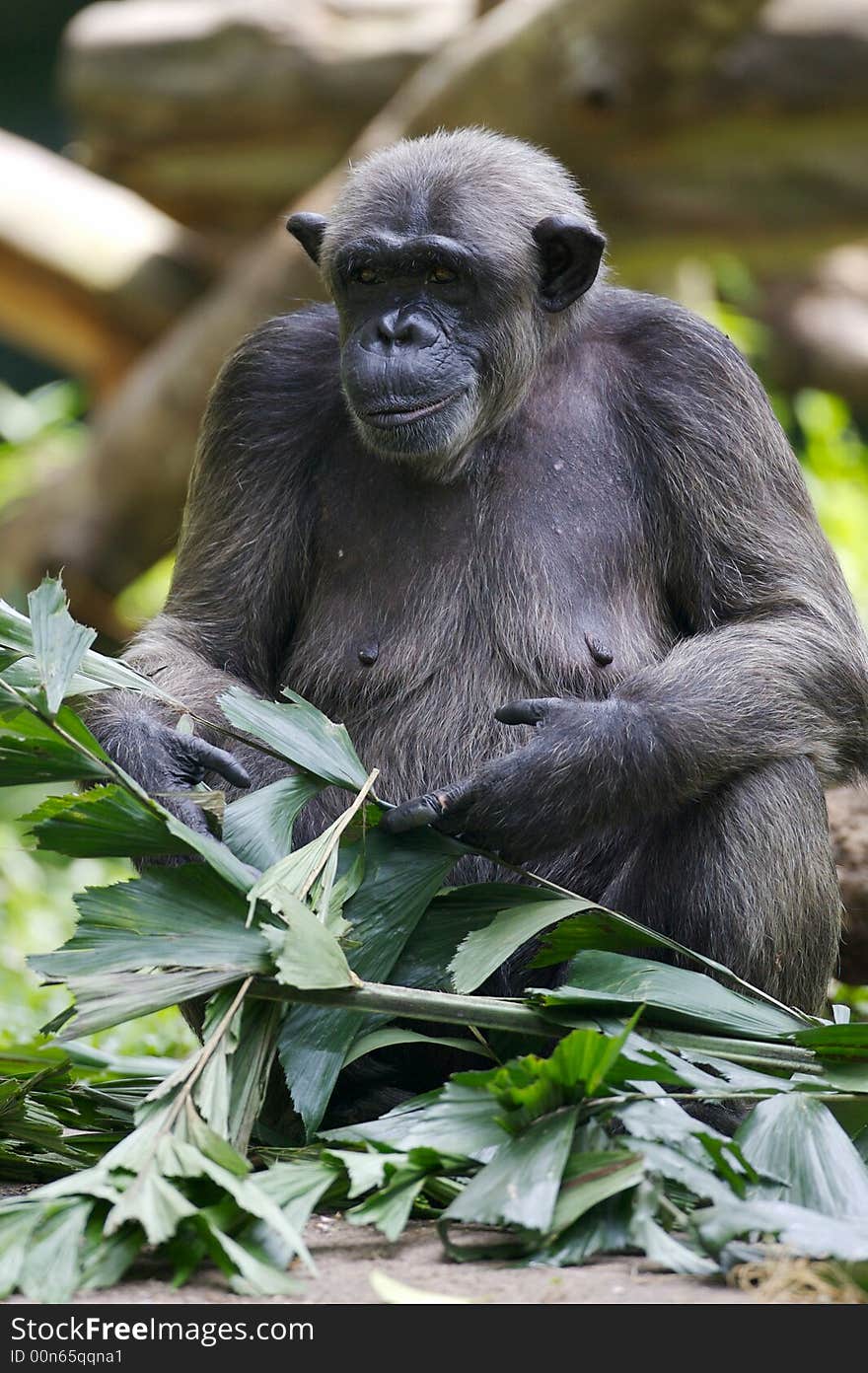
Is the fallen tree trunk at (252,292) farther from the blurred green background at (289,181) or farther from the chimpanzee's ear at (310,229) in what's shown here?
the chimpanzee's ear at (310,229)

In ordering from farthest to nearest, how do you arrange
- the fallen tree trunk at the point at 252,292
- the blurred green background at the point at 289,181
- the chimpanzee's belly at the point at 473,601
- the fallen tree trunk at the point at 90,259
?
the fallen tree trunk at the point at 90,259
the blurred green background at the point at 289,181
the fallen tree trunk at the point at 252,292
the chimpanzee's belly at the point at 473,601

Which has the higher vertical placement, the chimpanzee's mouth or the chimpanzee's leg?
the chimpanzee's mouth

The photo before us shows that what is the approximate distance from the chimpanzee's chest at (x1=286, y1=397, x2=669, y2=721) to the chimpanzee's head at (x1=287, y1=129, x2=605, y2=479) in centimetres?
17

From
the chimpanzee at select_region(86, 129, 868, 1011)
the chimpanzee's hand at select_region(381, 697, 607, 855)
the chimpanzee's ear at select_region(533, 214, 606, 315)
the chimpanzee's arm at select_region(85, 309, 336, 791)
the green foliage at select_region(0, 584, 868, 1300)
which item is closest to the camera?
the green foliage at select_region(0, 584, 868, 1300)

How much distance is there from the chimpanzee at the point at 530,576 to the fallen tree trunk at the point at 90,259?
761 cm

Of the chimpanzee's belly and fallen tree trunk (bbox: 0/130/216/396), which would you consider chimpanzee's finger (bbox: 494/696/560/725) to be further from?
fallen tree trunk (bbox: 0/130/216/396)

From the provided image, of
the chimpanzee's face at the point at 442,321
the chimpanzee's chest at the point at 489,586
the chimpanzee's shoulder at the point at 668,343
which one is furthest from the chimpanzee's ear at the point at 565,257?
the chimpanzee's chest at the point at 489,586

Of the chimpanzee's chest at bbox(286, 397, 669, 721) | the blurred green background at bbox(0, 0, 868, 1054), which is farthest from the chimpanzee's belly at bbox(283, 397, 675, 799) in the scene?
the blurred green background at bbox(0, 0, 868, 1054)

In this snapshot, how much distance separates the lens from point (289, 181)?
1241cm

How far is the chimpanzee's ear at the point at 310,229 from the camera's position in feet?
16.6

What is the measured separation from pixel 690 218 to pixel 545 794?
731cm

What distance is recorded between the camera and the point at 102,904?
3.58 m

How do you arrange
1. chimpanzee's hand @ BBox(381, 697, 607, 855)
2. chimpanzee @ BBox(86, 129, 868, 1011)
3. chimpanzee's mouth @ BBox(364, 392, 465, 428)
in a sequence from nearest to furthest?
chimpanzee's hand @ BBox(381, 697, 607, 855) < chimpanzee @ BBox(86, 129, 868, 1011) < chimpanzee's mouth @ BBox(364, 392, 465, 428)

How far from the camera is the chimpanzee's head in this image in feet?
14.9
